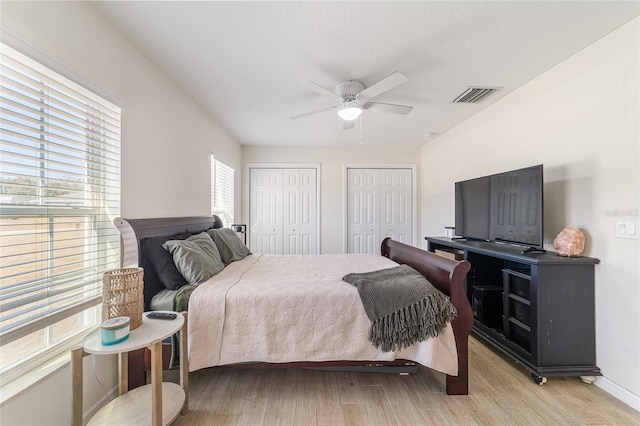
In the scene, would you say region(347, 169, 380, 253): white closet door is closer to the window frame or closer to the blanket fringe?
the window frame

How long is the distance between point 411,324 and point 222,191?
10.5ft

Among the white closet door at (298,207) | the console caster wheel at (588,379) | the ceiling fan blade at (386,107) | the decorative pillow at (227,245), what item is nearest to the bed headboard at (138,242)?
the decorative pillow at (227,245)

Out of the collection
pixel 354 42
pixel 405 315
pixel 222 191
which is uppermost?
pixel 354 42

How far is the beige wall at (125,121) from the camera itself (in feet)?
3.87

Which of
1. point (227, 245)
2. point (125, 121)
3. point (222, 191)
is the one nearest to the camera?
point (125, 121)

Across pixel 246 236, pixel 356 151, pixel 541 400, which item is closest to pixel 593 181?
pixel 541 400

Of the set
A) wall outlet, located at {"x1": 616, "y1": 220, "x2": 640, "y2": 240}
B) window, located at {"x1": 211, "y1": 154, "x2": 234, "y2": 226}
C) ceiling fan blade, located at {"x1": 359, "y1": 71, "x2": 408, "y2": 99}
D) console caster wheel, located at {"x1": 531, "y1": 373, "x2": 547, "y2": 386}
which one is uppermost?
ceiling fan blade, located at {"x1": 359, "y1": 71, "x2": 408, "y2": 99}

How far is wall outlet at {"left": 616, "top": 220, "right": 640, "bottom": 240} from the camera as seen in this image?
1618 millimetres

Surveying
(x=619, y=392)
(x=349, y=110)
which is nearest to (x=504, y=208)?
(x=619, y=392)

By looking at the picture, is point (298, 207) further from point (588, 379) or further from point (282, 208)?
point (588, 379)

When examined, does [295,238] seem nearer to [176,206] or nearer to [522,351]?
[176,206]

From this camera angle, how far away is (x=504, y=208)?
2.41m

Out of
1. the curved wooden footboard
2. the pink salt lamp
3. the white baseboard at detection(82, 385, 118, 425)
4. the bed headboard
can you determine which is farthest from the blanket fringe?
the white baseboard at detection(82, 385, 118, 425)

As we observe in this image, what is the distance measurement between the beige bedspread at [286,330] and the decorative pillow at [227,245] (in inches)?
37.3
